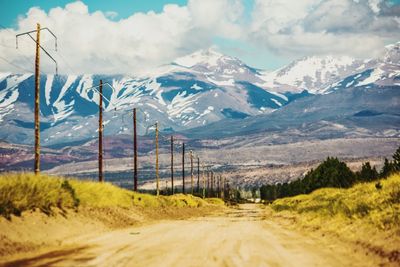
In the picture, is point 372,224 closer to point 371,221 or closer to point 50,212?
point 371,221

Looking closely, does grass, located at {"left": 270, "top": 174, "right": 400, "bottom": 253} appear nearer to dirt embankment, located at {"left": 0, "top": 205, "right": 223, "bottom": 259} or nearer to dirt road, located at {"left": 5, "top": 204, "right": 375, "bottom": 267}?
dirt road, located at {"left": 5, "top": 204, "right": 375, "bottom": 267}

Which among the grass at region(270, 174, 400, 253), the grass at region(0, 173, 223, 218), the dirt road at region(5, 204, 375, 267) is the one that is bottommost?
the dirt road at region(5, 204, 375, 267)

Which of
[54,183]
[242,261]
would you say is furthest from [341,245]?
[54,183]

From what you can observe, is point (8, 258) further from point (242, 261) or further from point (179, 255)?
point (242, 261)

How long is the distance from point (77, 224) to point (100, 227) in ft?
6.31

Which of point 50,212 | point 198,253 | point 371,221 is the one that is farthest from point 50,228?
point 371,221

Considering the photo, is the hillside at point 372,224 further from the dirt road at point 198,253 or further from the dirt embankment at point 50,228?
the dirt embankment at point 50,228

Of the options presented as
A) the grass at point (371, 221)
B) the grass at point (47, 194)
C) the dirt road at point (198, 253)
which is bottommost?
the dirt road at point (198, 253)

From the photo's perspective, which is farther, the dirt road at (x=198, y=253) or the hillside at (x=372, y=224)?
the hillside at (x=372, y=224)

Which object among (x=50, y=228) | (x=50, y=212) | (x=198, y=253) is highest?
(x=50, y=212)

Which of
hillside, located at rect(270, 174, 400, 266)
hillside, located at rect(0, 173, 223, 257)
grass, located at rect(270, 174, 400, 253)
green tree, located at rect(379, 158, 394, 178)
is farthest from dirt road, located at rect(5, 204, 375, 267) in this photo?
green tree, located at rect(379, 158, 394, 178)

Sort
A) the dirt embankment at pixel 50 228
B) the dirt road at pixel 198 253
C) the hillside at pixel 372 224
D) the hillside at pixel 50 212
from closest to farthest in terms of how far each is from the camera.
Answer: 1. the dirt road at pixel 198 253
2. the hillside at pixel 372 224
3. the dirt embankment at pixel 50 228
4. the hillside at pixel 50 212

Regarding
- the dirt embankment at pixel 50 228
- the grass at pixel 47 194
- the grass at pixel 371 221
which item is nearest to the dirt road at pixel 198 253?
the grass at pixel 371 221

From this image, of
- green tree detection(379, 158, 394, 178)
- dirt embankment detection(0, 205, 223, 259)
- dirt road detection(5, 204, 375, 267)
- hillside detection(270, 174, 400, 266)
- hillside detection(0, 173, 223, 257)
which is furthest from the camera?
green tree detection(379, 158, 394, 178)
